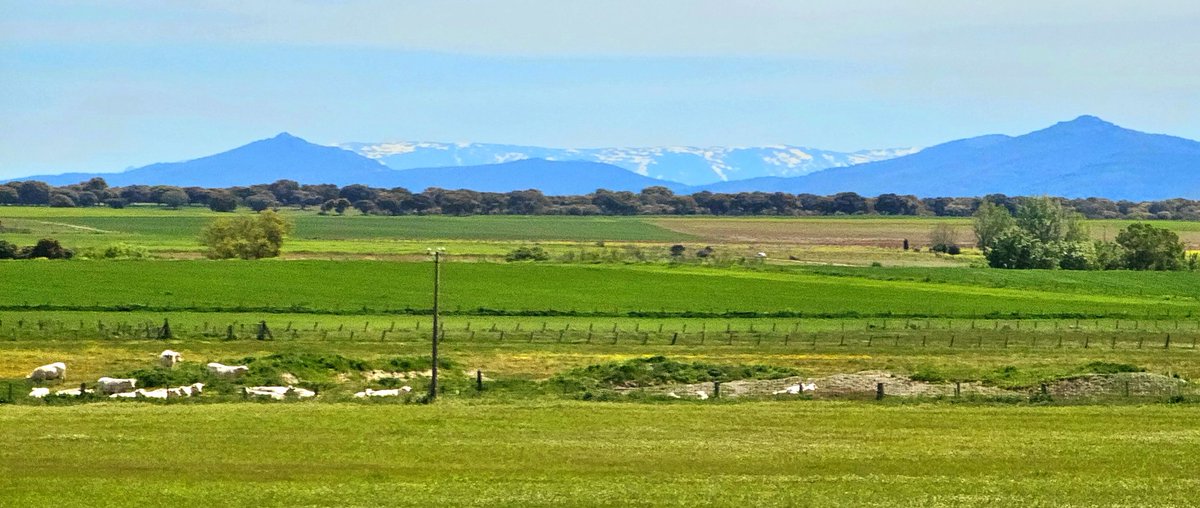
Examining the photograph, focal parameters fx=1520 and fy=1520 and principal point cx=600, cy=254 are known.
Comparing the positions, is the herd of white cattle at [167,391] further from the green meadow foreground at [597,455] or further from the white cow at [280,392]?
the green meadow foreground at [597,455]

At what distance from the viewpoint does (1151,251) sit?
124 m

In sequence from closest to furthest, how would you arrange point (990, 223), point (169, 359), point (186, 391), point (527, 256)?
point (186, 391) < point (169, 359) < point (527, 256) < point (990, 223)

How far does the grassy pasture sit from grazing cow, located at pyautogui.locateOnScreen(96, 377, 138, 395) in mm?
31172

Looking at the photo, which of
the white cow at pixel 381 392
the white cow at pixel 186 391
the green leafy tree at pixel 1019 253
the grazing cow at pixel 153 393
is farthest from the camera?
the green leafy tree at pixel 1019 253

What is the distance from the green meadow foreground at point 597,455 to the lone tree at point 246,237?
81475 mm

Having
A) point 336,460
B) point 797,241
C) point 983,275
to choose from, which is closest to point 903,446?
point 336,460

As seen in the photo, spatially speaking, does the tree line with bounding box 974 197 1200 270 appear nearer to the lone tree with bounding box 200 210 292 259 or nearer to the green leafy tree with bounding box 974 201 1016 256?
the green leafy tree with bounding box 974 201 1016 256

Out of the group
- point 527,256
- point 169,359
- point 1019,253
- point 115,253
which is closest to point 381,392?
point 169,359

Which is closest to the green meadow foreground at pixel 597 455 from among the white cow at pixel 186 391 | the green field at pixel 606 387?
the green field at pixel 606 387

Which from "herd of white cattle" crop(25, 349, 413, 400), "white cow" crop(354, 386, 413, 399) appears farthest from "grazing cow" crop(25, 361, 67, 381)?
"white cow" crop(354, 386, 413, 399)

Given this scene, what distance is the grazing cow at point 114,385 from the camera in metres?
44.5

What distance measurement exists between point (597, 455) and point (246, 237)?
95192 millimetres

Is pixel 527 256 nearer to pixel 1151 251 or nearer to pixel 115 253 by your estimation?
pixel 115 253

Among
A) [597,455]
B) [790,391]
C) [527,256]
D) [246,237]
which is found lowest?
[790,391]
